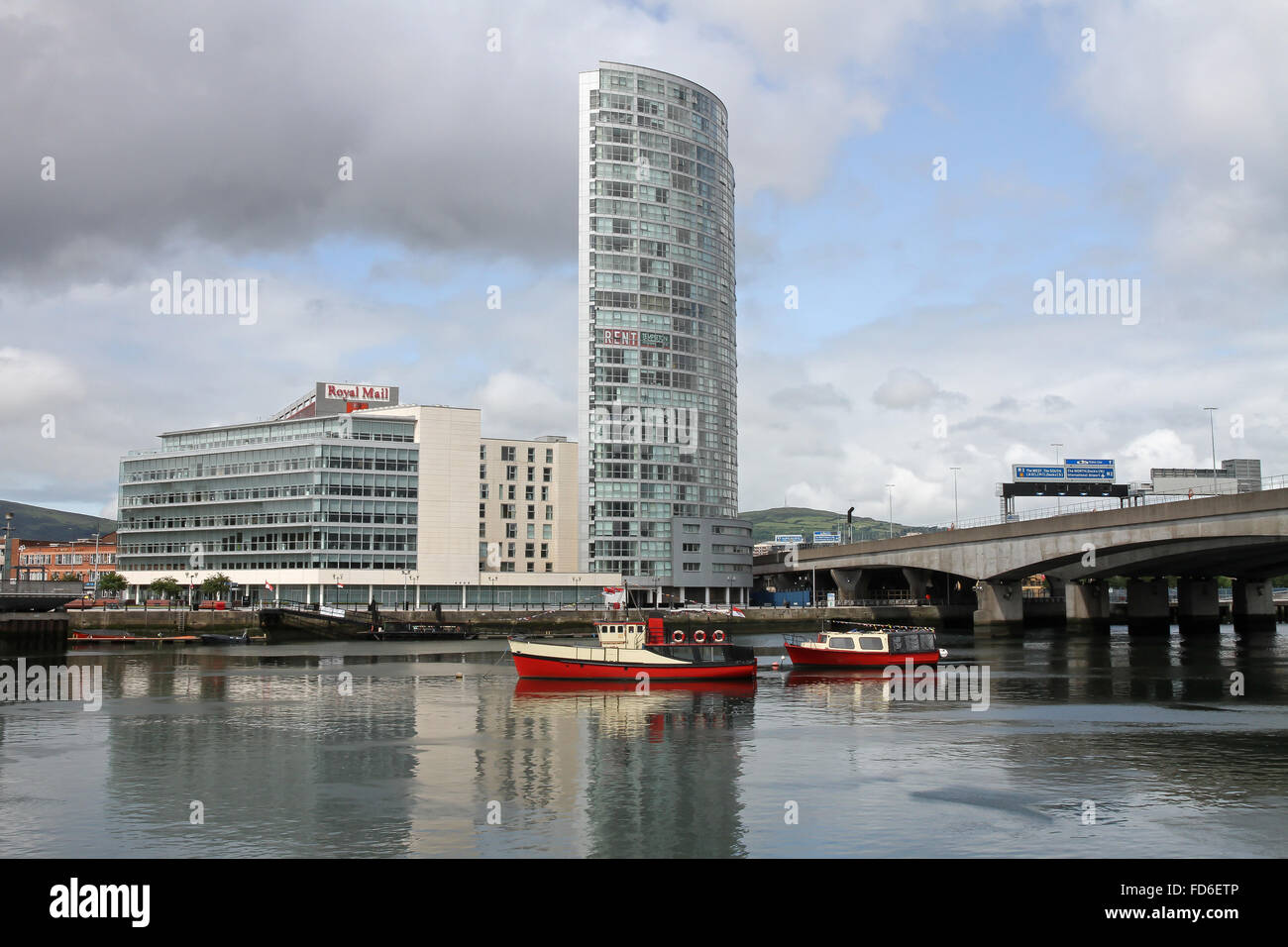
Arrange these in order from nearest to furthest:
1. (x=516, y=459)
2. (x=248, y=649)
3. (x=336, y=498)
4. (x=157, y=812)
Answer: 1. (x=157, y=812)
2. (x=248, y=649)
3. (x=336, y=498)
4. (x=516, y=459)

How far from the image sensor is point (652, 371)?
198750mm

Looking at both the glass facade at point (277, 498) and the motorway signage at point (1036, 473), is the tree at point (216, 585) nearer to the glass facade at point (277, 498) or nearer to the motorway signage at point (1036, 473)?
the glass facade at point (277, 498)

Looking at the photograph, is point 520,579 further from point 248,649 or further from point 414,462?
point 248,649

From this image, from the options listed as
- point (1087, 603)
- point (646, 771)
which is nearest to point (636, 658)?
point (646, 771)

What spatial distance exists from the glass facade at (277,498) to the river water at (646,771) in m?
91.1

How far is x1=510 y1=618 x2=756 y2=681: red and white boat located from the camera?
7612 cm

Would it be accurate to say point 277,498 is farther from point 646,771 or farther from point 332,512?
point 646,771

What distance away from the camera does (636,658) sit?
251ft

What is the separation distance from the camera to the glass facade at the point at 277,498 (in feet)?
538

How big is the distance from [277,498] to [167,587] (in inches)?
782

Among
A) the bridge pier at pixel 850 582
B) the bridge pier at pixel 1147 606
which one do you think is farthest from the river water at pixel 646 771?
the bridge pier at pixel 850 582
